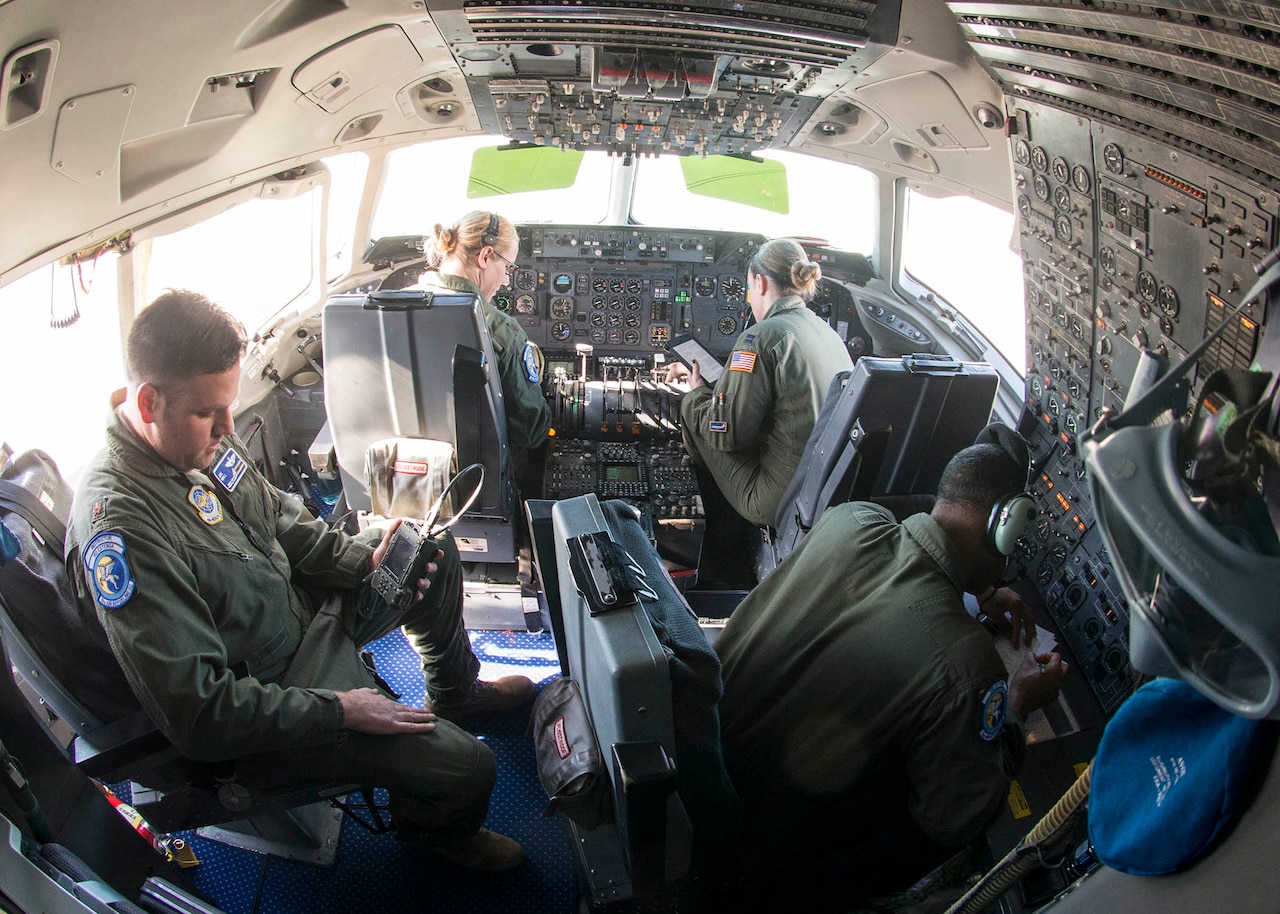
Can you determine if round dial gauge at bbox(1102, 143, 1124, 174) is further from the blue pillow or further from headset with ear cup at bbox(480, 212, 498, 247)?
headset with ear cup at bbox(480, 212, 498, 247)

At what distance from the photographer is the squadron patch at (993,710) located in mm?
1380

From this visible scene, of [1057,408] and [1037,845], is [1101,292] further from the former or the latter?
[1037,845]

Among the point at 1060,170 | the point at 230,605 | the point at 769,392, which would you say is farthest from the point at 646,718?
the point at 769,392

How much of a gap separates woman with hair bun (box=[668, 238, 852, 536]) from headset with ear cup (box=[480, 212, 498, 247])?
104 cm

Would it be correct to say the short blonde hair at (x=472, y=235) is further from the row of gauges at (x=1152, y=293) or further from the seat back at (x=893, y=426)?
the row of gauges at (x=1152, y=293)

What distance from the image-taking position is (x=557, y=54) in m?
2.50

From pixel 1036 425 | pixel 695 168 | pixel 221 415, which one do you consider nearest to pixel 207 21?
pixel 221 415

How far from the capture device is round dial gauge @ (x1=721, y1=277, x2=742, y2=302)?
4.12 metres

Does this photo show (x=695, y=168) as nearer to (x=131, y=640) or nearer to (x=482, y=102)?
(x=482, y=102)

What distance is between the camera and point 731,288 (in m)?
4.14

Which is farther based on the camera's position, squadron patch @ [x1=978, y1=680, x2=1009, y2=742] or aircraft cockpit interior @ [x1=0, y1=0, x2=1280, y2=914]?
squadron patch @ [x1=978, y1=680, x2=1009, y2=742]

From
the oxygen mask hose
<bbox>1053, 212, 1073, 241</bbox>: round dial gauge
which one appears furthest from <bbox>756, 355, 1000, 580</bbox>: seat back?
the oxygen mask hose

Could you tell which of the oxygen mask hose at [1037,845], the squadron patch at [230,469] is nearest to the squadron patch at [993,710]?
the oxygen mask hose at [1037,845]

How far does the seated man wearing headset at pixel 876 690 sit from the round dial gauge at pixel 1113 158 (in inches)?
27.3
